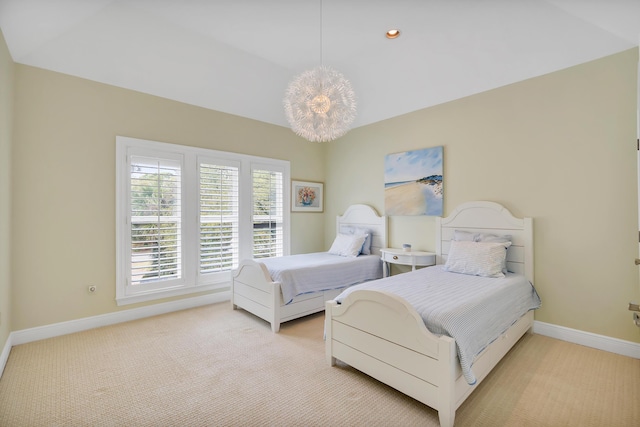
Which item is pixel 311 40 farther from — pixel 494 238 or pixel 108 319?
pixel 108 319

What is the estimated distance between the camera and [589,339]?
2.77 m

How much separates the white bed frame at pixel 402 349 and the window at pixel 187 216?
2213mm

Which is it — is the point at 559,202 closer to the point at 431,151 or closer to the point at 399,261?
the point at 431,151

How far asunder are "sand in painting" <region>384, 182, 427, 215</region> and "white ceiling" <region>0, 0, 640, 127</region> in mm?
1123

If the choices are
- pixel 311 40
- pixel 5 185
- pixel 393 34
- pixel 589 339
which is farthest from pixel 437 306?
pixel 5 185

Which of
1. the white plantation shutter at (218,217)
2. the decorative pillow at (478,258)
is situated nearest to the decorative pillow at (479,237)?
the decorative pillow at (478,258)

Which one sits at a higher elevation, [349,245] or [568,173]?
[568,173]

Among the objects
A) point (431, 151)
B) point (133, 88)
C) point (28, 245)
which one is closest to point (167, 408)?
point (28, 245)

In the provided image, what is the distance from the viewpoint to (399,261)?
3.78m

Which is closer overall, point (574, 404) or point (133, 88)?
point (574, 404)

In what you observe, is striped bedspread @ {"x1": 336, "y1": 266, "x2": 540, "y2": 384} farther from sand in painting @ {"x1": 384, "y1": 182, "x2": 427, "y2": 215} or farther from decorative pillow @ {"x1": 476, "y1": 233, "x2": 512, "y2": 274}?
sand in painting @ {"x1": 384, "y1": 182, "x2": 427, "y2": 215}

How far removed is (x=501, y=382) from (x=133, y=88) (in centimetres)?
457

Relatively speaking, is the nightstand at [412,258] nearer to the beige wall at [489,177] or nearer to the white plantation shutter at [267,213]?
the beige wall at [489,177]

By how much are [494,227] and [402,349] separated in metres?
2.09
